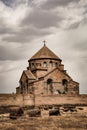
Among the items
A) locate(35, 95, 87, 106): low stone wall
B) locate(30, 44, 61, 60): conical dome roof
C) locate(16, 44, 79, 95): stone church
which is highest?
locate(30, 44, 61, 60): conical dome roof

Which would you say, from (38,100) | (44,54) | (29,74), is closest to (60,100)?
(38,100)

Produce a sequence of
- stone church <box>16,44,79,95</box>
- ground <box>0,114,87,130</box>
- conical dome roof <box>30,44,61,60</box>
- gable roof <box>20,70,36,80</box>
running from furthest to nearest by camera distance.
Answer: conical dome roof <box>30,44,61,60</box>, gable roof <box>20,70,36,80</box>, stone church <box>16,44,79,95</box>, ground <box>0,114,87,130</box>

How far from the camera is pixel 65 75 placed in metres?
45.8

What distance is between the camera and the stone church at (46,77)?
43.8 meters

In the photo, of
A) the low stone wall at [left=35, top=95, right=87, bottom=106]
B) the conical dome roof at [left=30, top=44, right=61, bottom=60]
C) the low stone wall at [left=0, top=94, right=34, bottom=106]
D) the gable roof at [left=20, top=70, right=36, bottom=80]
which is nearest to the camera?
the low stone wall at [left=0, top=94, right=34, bottom=106]

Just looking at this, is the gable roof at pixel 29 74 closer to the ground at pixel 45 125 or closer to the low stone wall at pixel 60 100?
the low stone wall at pixel 60 100

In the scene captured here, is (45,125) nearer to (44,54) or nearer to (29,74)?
(29,74)

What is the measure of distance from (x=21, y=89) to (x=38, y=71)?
396cm

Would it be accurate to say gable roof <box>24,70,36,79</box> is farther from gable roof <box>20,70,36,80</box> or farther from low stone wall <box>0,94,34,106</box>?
low stone wall <box>0,94,34,106</box>

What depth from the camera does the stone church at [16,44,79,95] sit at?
43.8 meters

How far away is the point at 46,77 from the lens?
44.3 m

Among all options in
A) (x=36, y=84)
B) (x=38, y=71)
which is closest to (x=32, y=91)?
(x=36, y=84)

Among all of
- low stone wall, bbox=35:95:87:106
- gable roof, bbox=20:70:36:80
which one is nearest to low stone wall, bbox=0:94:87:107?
low stone wall, bbox=35:95:87:106

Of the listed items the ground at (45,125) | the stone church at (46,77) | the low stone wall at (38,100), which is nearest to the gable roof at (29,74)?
the stone church at (46,77)
